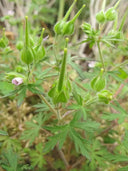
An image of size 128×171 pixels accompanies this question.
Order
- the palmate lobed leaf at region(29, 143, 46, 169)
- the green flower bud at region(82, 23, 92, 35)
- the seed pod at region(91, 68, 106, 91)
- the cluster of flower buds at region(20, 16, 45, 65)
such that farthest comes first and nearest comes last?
the palmate lobed leaf at region(29, 143, 46, 169)
the green flower bud at region(82, 23, 92, 35)
the seed pod at region(91, 68, 106, 91)
the cluster of flower buds at region(20, 16, 45, 65)

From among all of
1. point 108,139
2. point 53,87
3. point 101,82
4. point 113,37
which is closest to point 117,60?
point 108,139

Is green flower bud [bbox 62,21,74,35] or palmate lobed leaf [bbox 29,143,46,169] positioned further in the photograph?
palmate lobed leaf [bbox 29,143,46,169]

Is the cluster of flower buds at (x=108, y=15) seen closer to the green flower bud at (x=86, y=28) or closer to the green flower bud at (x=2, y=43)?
the green flower bud at (x=86, y=28)

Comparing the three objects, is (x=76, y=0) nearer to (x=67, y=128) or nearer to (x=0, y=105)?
(x=67, y=128)

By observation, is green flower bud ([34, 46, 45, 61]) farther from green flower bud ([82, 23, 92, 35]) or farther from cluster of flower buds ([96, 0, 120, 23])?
cluster of flower buds ([96, 0, 120, 23])

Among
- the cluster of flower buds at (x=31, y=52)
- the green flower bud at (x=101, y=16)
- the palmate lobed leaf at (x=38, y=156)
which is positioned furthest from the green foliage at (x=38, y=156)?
the green flower bud at (x=101, y=16)

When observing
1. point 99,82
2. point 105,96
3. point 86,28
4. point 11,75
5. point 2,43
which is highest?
point 2,43

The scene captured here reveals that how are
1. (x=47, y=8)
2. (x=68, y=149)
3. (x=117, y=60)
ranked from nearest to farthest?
(x=68, y=149)
(x=117, y=60)
(x=47, y=8)

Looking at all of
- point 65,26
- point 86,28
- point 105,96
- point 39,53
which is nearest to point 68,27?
point 65,26

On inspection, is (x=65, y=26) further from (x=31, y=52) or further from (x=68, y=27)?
(x=31, y=52)

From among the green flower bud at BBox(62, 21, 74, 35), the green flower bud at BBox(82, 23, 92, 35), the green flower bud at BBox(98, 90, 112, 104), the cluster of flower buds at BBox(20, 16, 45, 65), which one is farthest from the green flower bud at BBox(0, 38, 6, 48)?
the green flower bud at BBox(98, 90, 112, 104)

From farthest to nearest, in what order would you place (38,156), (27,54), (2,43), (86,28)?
(38,156), (2,43), (86,28), (27,54)
